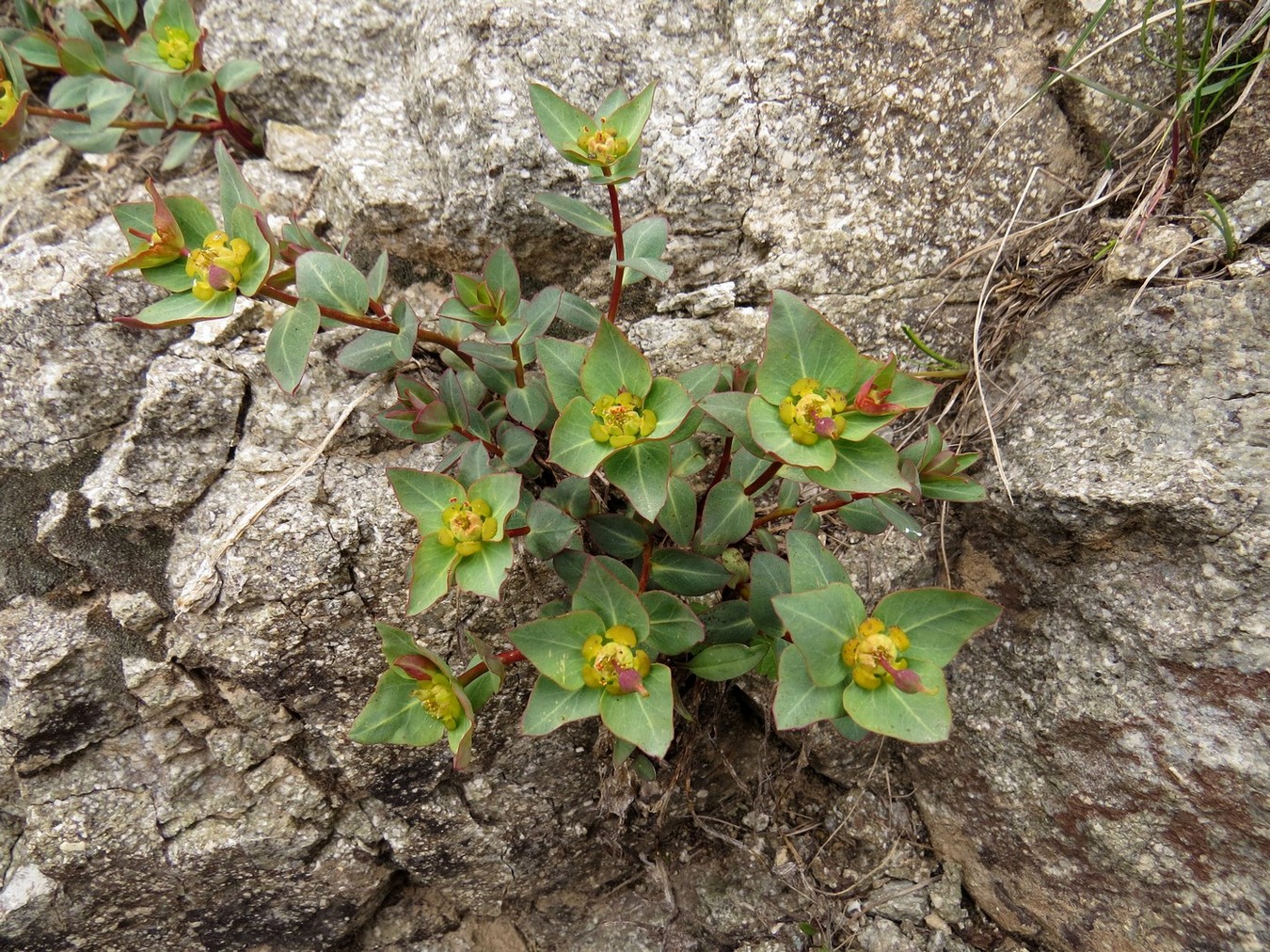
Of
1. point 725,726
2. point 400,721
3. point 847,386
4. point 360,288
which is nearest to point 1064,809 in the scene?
point 725,726

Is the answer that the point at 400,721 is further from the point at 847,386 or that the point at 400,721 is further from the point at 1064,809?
the point at 1064,809

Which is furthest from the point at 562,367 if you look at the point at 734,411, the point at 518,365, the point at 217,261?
the point at 217,261

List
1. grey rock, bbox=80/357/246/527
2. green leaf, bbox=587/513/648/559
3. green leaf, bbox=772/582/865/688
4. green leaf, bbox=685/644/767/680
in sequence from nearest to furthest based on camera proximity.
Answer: green leaf, bbox=772/582/865/688
green leaf, bbox=685/644/767/680
green leaf, bbox=587/513/648/559
grey rock, bbox=80/357/246/527

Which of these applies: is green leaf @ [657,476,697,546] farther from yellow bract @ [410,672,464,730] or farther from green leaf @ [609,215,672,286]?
yellow bract @ [410,672,464,730]

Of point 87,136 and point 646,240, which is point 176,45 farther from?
point 646,240

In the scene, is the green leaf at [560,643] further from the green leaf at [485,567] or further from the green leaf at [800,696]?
the green leaf at [800,696]

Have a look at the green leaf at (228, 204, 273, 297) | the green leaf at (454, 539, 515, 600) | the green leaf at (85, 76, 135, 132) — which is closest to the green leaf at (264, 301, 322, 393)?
the green leaf at (228, 204, 273, 297)
